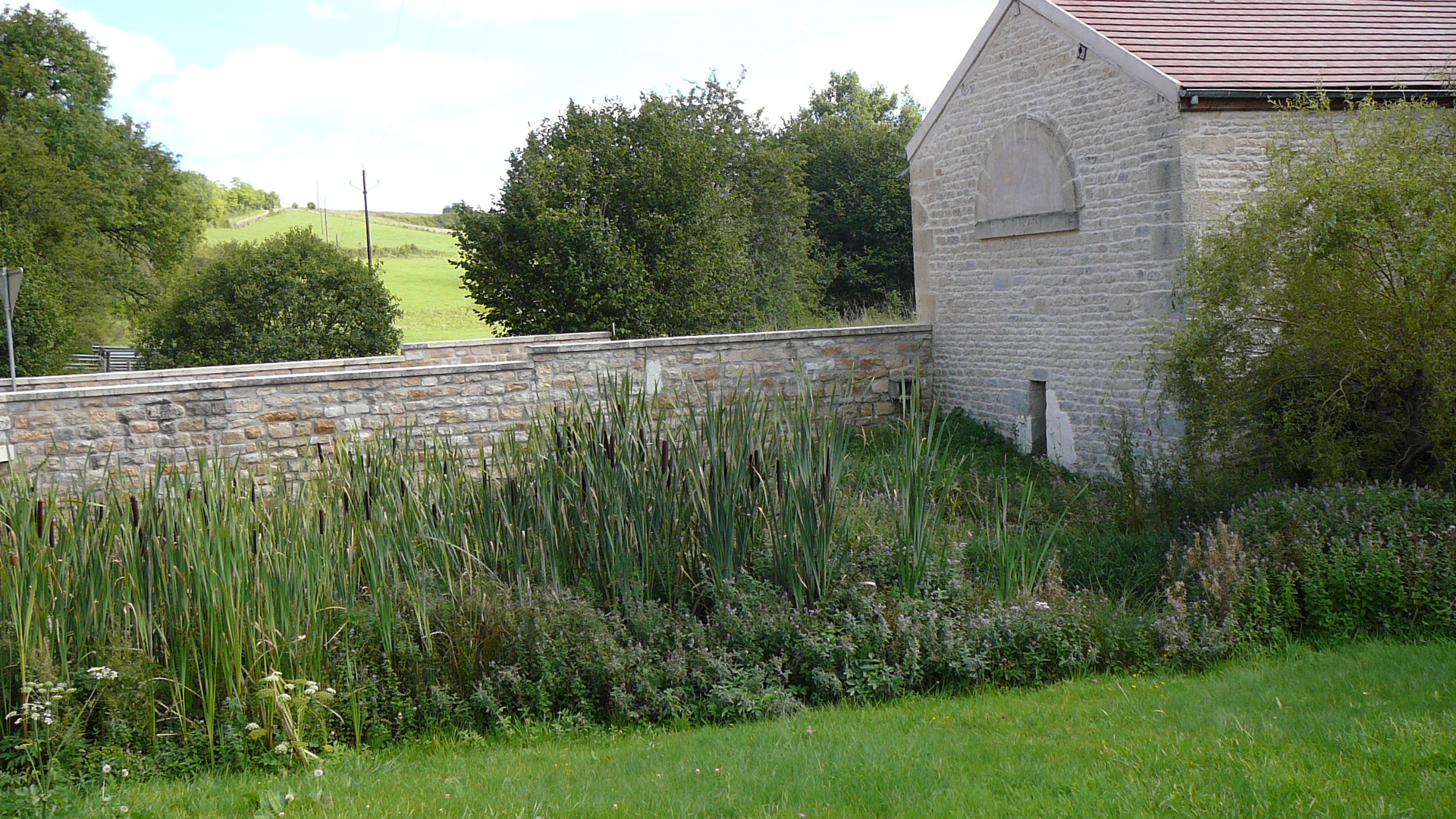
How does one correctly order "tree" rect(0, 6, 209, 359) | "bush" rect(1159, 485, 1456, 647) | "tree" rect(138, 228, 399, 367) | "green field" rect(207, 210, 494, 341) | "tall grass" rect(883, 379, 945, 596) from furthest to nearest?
"green field" rect(207, 210, 494, 341) → "tree" rect(0, 6, 209, 359) → "tree" rect(138, 228, 399, 367) → "tall grass" rect(883, 379, 945, 596) → "bush" rect(1159, 485, 1456, 647)

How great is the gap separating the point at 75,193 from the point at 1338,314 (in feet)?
90.4

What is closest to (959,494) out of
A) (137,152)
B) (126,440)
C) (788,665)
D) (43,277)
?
(788,665)

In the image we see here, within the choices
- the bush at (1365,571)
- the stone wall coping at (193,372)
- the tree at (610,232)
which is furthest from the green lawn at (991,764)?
the tree at (610,232)

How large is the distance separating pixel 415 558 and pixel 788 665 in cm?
196

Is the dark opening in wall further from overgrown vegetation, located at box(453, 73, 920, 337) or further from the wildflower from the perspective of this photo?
the wildflower

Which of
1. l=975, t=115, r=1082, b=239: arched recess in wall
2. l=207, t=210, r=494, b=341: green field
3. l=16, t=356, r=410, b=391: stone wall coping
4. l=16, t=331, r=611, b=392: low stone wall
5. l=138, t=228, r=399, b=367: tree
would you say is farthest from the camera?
l=207, t=210, r=494, b=341: green field

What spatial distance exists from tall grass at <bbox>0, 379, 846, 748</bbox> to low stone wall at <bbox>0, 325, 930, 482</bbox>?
2332 mm

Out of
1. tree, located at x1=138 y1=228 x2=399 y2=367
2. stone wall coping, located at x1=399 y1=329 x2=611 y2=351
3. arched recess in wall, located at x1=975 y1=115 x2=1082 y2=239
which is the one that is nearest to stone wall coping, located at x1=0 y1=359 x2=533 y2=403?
stone wall coping, located at x1=399 y1=329 x2=611 y2=351

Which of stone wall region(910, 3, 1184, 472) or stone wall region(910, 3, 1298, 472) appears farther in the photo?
stone wall region(910, 3, 1184, 472)

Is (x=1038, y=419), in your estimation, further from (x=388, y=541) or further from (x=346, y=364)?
(x=388, y=541)

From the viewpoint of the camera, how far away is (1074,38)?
1095cm

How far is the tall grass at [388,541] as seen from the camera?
15.0ft

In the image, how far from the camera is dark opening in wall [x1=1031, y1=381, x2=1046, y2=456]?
1226cm

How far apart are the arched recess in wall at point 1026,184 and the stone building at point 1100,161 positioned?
0.8 inches
